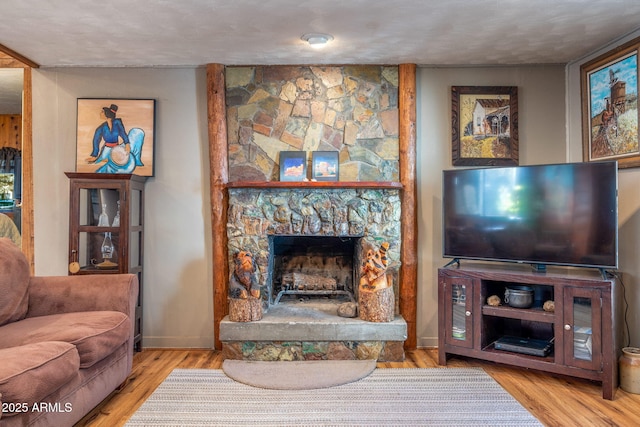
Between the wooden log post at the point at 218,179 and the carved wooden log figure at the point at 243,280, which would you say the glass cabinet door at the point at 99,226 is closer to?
the wooden log post at the point at 218,179

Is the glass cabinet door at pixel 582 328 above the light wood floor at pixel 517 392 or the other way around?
above

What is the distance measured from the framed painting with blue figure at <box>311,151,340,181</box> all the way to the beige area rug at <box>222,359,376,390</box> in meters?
1.43

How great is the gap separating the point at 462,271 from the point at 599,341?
90 centimetres

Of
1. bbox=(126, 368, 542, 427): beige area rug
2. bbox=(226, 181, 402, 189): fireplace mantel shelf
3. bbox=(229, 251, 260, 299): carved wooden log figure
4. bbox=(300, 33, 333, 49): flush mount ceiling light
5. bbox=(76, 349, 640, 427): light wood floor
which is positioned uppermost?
bbox=(300, 33, 333, 49): flush mount ceiling light

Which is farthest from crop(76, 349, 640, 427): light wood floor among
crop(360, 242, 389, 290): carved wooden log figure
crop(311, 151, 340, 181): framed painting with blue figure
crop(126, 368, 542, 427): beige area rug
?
crop(311, 151, 340, 181): framed painting with blue figure

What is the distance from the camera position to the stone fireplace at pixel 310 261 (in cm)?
312

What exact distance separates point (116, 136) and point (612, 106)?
378 centimetres

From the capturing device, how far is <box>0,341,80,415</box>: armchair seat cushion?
162 cm

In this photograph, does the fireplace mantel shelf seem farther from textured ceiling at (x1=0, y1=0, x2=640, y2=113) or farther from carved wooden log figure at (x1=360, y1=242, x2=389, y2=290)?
textured ceiling at (x1=0, y1=0, x2=640, y2=113)

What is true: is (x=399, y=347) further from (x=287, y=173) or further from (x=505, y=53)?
(x=505, y=53)

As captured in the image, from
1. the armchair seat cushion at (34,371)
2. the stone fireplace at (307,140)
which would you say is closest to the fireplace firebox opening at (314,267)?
the stone fireplace at (307,140)

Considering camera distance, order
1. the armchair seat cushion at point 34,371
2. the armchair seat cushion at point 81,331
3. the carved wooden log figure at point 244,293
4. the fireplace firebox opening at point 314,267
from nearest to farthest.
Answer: the armchair seat cushion at point 34,371
the armchair seat cushion at point 81,331
the carved wooden log figure at point 244,293
the fireplace firebox opening at point 314,267

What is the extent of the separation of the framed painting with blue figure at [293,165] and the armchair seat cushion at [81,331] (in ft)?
5.18

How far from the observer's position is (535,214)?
115 inches
